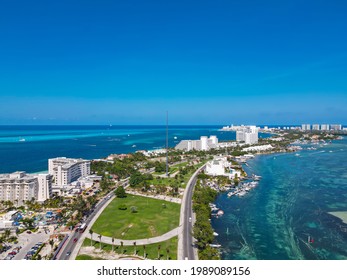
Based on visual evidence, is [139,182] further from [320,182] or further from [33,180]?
[320,182]

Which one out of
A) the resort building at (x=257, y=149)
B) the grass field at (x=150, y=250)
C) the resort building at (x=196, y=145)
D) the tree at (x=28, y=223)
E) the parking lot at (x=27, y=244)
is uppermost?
the resort building at (x=196, y=145)

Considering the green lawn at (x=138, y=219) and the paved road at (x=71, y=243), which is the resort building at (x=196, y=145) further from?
the paved road at (x=71, y=243)

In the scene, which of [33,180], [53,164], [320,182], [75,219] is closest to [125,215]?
[75,219]

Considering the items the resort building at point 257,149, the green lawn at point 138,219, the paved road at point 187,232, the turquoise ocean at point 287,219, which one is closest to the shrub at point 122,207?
the green lawn at point 138,219

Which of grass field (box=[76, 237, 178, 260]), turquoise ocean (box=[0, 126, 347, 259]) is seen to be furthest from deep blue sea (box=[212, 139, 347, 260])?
grass field (box=[76, 237, 178, 260])

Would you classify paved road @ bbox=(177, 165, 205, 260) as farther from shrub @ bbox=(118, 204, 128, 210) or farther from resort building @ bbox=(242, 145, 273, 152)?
resort building @ bbox=(242, 145, 273, 152)

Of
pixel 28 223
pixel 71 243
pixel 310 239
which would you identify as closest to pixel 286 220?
pixel 310 239

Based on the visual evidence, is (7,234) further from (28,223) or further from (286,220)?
(286,220)

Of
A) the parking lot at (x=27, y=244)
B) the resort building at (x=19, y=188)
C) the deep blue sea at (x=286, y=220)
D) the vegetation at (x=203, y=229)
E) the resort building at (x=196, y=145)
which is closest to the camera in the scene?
the vegetation at (x=203, y=229)
